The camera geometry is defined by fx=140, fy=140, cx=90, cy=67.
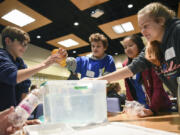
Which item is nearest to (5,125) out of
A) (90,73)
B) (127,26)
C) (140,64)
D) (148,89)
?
(140,64)

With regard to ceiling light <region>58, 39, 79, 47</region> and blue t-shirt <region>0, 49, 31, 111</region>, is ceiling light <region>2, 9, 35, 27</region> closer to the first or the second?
ceiling light <region>58, 39, 79, 47</region>

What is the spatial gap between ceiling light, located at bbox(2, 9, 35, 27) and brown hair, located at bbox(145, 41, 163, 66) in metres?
2.78

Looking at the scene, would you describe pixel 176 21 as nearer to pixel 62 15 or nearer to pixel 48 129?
pixel 48 129

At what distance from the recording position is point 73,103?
566 millimetres

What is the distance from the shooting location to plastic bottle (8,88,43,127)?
1.71 feet

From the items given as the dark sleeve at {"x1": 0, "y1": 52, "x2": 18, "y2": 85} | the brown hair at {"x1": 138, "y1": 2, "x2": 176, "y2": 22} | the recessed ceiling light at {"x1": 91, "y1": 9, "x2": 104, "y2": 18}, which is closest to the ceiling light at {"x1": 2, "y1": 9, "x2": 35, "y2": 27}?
the recessed ceiling light at {"x1": 91, "y1": 9, "x2": 104, "y2": 18}

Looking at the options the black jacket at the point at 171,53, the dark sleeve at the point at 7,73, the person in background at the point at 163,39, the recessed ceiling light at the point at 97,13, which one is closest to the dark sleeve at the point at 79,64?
the person in background at the point at 163,39

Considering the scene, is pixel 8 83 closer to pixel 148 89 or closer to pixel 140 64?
pixel 140 64

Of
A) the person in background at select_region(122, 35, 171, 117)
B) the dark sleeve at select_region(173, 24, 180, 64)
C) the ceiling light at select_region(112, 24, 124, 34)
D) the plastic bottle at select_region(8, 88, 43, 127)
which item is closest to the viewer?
the plastic bottle at select_region(8, 88, 43, 127)

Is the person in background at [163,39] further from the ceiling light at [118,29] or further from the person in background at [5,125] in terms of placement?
the ceiling light at [118,29]

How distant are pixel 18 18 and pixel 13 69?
2585 millimetres

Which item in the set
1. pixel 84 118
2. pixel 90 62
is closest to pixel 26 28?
pixel 90 62

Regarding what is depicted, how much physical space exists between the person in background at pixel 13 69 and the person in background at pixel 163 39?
1.88 ft

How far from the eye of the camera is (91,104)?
1.94 ft
